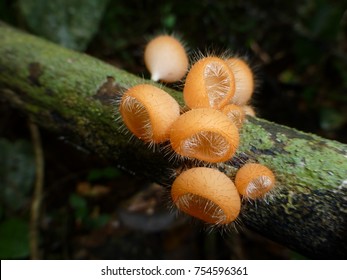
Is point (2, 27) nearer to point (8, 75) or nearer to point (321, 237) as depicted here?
point (8, 75)

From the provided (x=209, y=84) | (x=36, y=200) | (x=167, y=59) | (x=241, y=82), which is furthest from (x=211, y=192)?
(x=36, y=200)

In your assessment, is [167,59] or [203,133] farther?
[167,59]

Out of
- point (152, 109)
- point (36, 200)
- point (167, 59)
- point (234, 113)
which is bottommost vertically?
point (152, 109)

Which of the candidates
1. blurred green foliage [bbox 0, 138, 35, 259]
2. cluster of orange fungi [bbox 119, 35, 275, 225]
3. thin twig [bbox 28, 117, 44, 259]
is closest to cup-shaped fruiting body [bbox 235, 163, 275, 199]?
cluster of orange fungi [bbox 119, 35, 275, 225]

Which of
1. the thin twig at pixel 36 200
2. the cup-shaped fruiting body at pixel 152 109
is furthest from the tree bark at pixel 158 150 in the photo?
the thin twig at pixel 36 200

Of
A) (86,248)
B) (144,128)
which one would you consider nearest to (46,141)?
(86,248)

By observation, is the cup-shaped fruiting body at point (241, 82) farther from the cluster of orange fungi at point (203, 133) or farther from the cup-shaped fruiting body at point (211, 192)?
the cup-shaped fruiting body at point (211, 192)

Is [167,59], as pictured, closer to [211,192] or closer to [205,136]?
[205,136]
